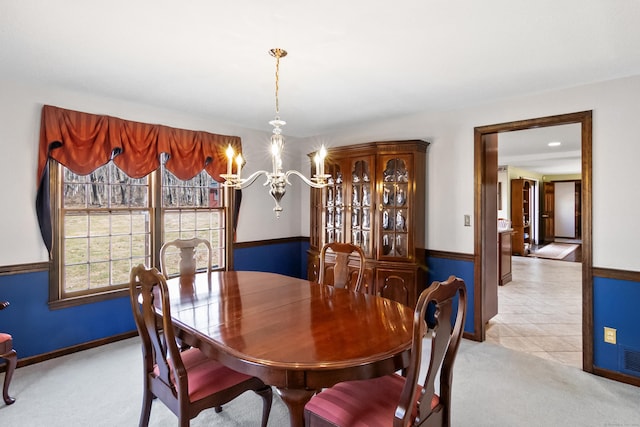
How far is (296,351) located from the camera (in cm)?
149

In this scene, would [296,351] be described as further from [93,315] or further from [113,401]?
[93,315]

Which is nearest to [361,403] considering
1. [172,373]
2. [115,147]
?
[172,373]

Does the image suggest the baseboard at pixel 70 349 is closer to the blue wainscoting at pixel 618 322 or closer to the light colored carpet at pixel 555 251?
the blue wainscoting at pixel 618 322

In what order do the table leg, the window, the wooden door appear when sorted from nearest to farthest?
the table leg → the window → the wooden door

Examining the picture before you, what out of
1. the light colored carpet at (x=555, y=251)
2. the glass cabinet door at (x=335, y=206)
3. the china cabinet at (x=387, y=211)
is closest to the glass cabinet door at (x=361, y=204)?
the china cabinet at (x=387, y=211)

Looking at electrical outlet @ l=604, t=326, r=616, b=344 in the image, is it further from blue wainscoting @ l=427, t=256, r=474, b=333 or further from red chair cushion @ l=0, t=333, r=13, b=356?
red chair cushion @ l=0, t=333, r=13, b=356

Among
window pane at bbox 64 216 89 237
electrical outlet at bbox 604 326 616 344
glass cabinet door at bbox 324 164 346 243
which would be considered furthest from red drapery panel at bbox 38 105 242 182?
electrical outlet at bbox 604 326 616 344

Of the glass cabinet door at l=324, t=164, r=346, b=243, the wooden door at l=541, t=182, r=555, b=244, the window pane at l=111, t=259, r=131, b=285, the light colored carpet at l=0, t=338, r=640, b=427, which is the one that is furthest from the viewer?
the wooden door at l=541, t=182, r=555, b=244

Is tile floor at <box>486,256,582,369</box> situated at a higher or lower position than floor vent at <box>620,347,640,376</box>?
lower

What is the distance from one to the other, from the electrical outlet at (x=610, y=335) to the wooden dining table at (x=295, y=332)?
1995 mm

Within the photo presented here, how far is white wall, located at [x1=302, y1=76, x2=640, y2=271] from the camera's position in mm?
2738

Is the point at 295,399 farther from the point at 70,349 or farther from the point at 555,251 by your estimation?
the point at 555,251

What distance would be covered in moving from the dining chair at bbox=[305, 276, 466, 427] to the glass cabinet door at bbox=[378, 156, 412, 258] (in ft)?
6.89

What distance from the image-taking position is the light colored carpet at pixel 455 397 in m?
2.24
